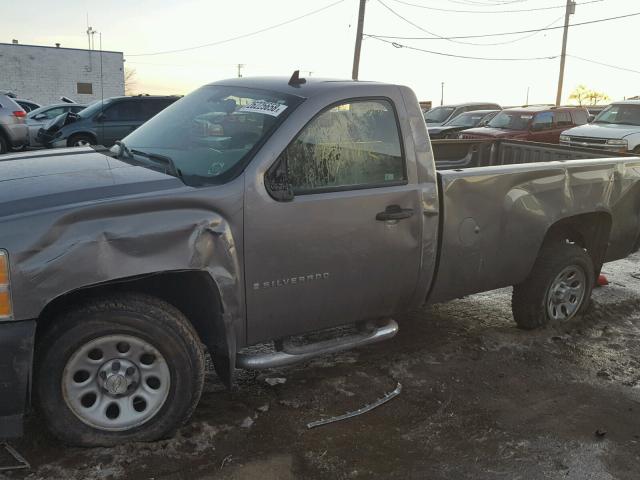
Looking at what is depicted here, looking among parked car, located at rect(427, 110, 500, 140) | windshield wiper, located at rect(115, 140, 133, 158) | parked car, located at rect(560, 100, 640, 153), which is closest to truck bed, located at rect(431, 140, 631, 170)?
windshield wiper, located at rect(115, 140, 133, 158)

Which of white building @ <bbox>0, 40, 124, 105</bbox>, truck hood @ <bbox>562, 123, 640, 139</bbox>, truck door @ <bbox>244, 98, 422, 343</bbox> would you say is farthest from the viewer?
white building @ <bbox>0, 40, 124, 105</bbox>

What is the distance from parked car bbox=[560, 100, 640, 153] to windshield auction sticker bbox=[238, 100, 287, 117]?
39.0 feet

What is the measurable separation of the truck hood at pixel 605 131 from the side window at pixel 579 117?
88.6 inches

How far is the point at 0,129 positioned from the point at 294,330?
477 inches

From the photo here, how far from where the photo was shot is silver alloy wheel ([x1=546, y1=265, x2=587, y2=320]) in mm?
4898

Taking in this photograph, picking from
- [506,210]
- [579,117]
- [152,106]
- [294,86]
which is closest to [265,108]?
[294,86]

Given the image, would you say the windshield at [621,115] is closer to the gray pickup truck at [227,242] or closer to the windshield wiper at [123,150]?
the gray pickup truck at [227,242]

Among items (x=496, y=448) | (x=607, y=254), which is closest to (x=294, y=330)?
(x=496, y=448)

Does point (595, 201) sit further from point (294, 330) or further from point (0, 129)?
point (0, 129)

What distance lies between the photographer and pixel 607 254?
517cm

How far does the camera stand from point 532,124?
16.0 m

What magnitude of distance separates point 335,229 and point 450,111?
61.2ft

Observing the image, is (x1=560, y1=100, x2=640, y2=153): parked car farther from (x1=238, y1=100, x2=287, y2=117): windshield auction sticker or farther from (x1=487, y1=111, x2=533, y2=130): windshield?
(x1=238, y1=100, x2=287, y2=117): windshield auction sticker

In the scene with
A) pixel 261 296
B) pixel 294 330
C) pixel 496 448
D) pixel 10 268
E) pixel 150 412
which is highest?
pixel 10 268
